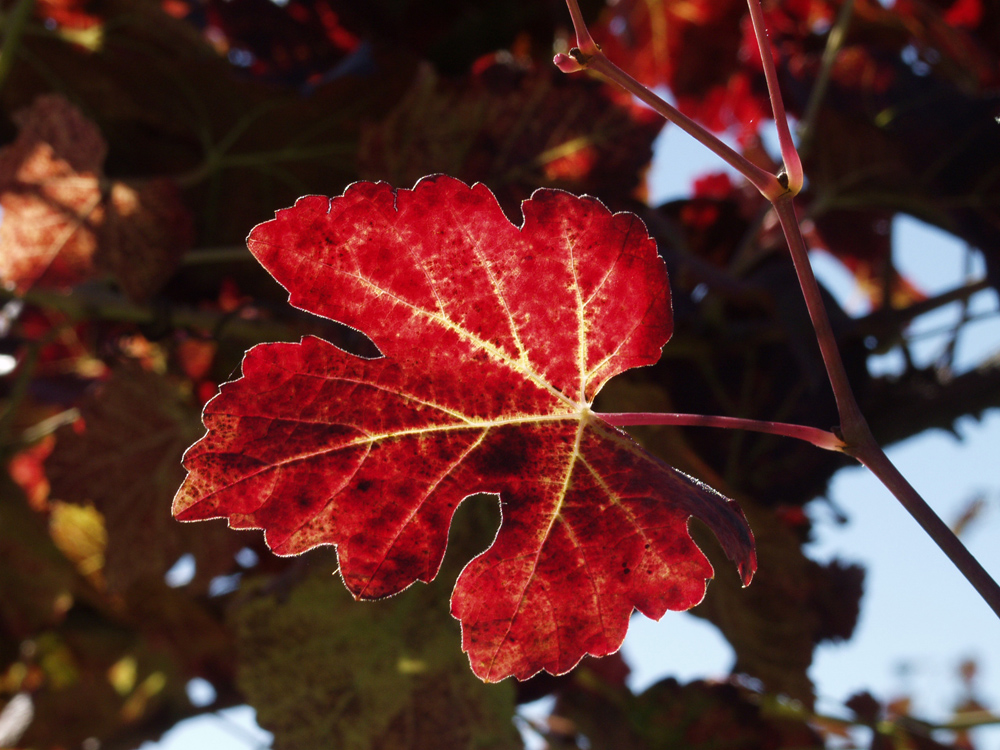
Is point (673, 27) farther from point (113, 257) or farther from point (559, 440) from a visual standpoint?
point (559, 440)

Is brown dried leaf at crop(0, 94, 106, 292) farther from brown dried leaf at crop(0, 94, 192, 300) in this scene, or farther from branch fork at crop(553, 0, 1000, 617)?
branch fork at crop(553, 0, 1000, 617)

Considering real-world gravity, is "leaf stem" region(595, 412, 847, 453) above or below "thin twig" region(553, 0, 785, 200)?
below

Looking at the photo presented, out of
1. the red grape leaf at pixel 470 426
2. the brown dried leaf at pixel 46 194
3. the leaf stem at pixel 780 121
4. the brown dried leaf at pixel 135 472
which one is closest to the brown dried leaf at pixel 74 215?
the brown dried leaf at pixel 46 194

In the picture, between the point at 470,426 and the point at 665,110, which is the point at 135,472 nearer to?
the point at 470,426

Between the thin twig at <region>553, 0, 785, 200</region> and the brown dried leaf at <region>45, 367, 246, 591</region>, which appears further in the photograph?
the brown dried leaf at <region>45, 367, 246, 591</region>

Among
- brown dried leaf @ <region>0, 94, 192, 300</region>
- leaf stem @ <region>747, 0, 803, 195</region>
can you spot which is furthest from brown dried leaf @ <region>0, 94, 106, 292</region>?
leaf stem @ <region>747, 0, 803, 195</region>

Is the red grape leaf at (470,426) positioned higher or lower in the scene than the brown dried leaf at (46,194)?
higher

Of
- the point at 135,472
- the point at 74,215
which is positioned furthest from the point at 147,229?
the point at 135,472

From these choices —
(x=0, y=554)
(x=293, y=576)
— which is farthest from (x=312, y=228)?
(x=0, y=554)

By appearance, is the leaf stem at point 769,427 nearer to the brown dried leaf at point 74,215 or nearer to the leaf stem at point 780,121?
the leaf stem at point 780,121
